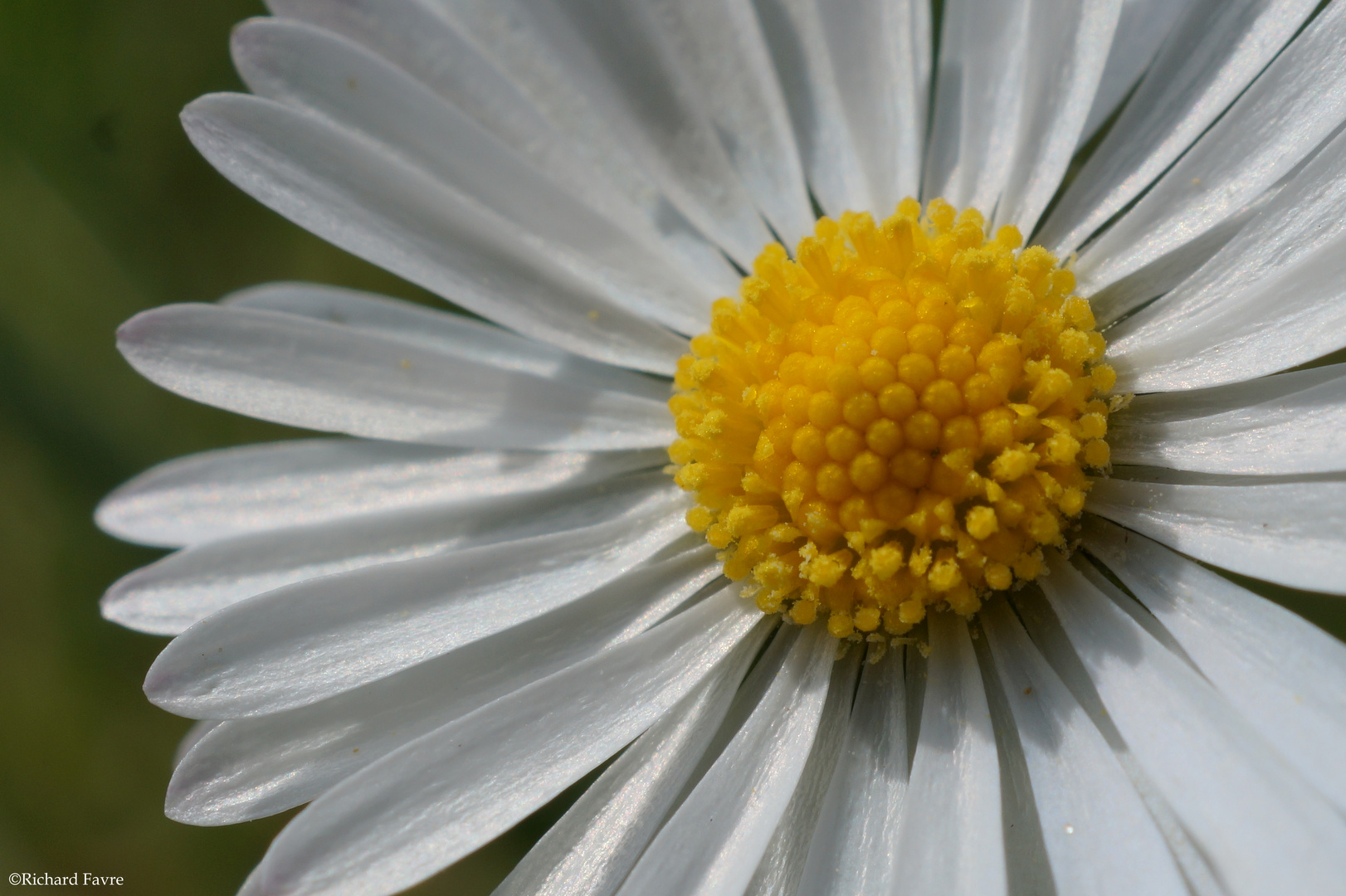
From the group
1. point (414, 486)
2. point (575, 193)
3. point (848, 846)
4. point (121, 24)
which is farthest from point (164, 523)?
point (121, 24)

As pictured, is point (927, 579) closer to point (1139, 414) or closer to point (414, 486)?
point (1139, 414)

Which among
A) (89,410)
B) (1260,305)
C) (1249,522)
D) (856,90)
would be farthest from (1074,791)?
(89,410)

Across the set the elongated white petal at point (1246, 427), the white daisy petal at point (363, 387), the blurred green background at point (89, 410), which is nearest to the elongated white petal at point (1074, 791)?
the elongated white petal at point (1246, 427)

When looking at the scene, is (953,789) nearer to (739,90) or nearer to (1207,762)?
(1207,762)

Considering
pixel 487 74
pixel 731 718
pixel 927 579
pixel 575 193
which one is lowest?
pixel 731 718

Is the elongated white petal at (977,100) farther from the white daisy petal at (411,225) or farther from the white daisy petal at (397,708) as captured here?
the white daisy petal at (397,708)

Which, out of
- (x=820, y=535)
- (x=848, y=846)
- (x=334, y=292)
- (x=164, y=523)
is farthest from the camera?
(x=334, y=292)
